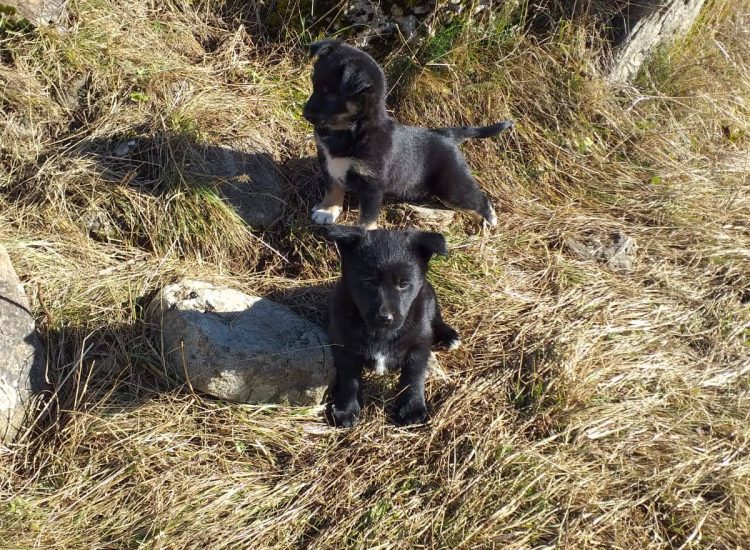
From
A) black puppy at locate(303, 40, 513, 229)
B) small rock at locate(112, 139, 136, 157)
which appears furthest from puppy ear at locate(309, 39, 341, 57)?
small rock at locate(112, 139, 136, 157)

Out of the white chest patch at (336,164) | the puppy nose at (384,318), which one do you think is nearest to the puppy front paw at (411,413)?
the puppy nose at (384,318)

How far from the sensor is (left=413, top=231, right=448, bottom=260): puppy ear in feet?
11.8

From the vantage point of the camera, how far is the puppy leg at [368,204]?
4836mm

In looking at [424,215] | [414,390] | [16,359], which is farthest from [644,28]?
[16,359]

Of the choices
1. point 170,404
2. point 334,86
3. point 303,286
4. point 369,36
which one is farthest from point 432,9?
point 170,404

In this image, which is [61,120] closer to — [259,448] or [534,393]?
[259,448]

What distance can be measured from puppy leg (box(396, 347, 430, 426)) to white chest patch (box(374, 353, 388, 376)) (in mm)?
127

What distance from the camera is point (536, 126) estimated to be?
19.1 feet

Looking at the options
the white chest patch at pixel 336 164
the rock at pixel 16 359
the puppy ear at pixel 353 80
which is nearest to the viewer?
the rock at pixel 16 359

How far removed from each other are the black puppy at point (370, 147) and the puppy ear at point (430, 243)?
46.6 inches

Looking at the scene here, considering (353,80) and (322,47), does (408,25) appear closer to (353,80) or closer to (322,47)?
(322,47)

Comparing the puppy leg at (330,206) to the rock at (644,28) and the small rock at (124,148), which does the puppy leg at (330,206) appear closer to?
the small rock at (124,148)

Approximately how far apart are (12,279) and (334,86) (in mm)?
2269

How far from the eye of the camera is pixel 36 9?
534 centimetres
